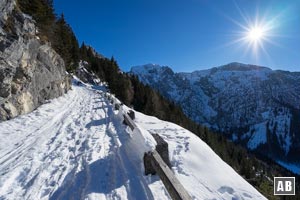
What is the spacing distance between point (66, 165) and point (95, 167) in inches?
35.6

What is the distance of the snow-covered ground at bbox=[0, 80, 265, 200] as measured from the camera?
6027 millimetres

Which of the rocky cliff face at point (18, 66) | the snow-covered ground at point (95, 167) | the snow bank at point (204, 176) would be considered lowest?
the snow bank at point (204, 176)

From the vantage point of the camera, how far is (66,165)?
24.5ft

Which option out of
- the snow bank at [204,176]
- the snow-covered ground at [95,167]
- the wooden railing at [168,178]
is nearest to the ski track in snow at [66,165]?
the snow-covered ground at [95,167]

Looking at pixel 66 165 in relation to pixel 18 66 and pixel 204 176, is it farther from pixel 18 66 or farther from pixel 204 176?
pixel 18 66

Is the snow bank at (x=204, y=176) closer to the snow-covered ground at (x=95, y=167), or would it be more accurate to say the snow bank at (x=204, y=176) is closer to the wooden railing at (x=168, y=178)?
the snow-covered ground at (x=95, y=167)

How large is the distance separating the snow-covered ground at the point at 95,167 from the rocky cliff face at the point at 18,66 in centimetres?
261

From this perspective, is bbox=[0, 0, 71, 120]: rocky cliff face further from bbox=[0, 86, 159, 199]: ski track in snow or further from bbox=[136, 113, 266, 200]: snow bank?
bbox=[136, 113, 266, 200]: snow bank

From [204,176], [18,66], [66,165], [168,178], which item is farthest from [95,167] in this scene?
[18,66]

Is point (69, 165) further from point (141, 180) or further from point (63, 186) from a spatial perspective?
point (141, 180)

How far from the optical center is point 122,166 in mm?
7680

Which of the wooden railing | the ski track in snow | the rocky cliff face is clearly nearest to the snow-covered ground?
the ski track in snow

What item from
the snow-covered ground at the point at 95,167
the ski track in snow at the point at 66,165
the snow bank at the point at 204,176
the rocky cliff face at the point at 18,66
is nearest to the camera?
the ski track in snow at the point at 66,165

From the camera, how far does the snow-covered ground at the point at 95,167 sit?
19.8ft
